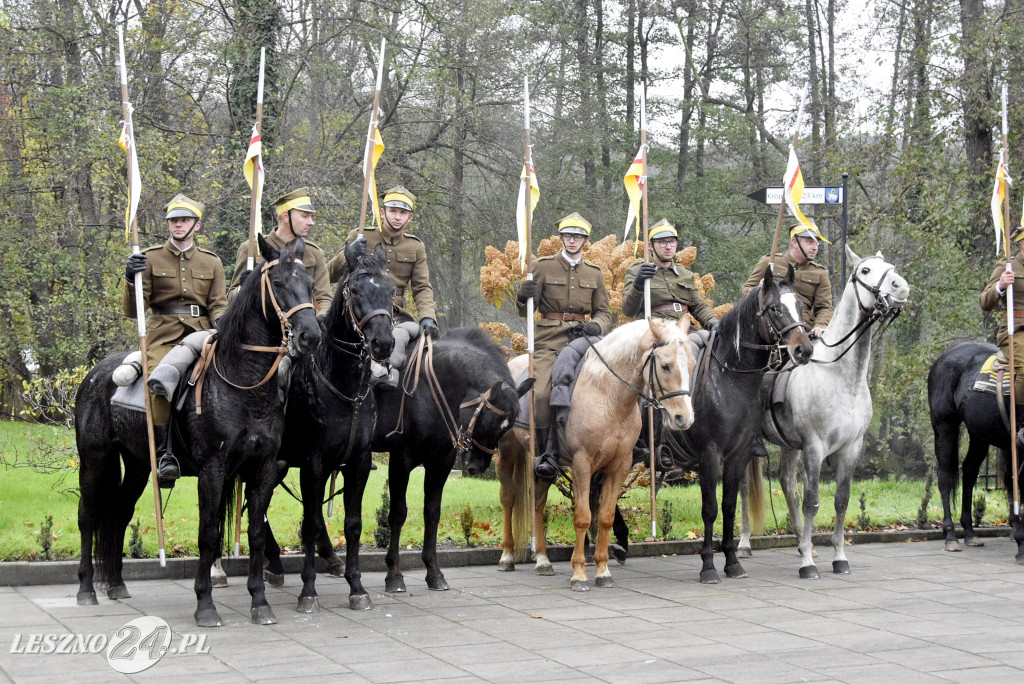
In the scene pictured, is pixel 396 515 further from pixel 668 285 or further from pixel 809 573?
pixel 809 573

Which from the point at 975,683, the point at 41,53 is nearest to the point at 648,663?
the point at 975,683

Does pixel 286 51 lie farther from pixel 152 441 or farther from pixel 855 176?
pixel 152 441

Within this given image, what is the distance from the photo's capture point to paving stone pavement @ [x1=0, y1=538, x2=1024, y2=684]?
6.39 metres

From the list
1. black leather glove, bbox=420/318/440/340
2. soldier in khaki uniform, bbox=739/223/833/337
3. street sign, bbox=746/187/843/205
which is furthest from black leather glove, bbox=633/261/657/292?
black leather glove, bbox=420/318/440/340

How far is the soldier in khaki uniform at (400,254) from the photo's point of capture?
968cm

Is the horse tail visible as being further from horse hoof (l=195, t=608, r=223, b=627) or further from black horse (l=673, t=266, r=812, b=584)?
horse hoof (l=195, t=608, r=223, b=627)

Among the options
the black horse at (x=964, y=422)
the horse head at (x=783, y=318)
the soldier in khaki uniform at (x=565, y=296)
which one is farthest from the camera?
the black horse at (x=964, y=422)

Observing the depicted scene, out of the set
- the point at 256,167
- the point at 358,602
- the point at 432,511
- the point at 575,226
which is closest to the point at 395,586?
the point at 432,511

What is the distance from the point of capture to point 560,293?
34.1ft

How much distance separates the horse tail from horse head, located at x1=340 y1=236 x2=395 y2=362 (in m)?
5.03

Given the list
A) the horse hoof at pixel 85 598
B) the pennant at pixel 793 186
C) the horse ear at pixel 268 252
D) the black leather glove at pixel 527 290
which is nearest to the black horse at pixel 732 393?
the pennant at pixel 793 186

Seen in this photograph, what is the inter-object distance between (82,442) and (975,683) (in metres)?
6.35

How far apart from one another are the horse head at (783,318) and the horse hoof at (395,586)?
364 cm

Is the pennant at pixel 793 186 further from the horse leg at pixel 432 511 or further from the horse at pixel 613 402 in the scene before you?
the horse leg at pixel 432 511
